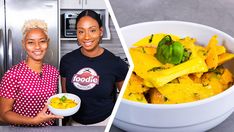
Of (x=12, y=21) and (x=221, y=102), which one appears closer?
(x=12, y=21)

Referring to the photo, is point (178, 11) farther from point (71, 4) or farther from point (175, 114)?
point (71, 4)

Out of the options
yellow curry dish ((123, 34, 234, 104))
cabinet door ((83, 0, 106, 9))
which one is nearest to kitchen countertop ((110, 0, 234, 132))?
yellow curry dish ((123, 34, 234, 104))

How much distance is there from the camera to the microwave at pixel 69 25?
1.85ft

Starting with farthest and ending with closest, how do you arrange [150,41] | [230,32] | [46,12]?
[230,32] < [150,41] < [46,12]

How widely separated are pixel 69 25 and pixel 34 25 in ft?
0.12

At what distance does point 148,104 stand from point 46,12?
8.4 inches

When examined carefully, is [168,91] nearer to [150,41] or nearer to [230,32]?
[150,41]

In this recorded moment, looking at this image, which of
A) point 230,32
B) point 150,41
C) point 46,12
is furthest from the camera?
point 230,32

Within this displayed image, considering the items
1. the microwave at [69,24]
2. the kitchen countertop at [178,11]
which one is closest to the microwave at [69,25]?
the microwave at [69,24]

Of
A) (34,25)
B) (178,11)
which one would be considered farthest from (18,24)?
(178,11)

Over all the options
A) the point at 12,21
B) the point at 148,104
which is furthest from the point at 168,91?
the point at 12,21

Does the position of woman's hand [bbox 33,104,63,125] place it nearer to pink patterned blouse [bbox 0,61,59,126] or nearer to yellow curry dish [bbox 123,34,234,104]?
pink patterned blouse [bbox 0,61,59,126]

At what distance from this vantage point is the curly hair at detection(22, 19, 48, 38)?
55 cm

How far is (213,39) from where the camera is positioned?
32.6 inches
